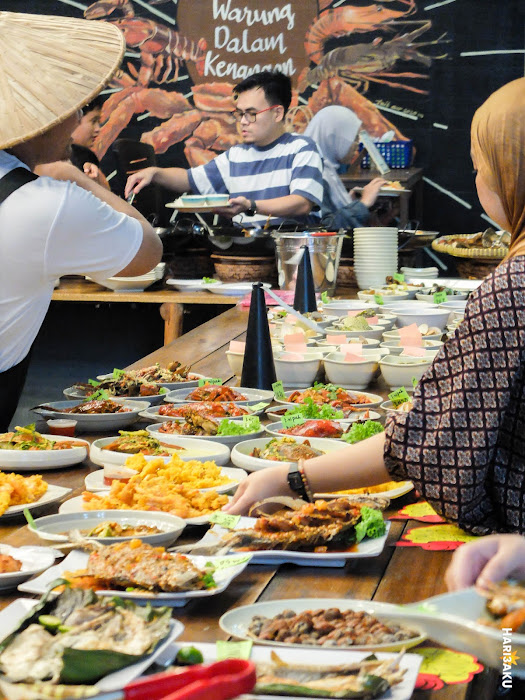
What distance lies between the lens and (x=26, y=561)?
1.41 metres

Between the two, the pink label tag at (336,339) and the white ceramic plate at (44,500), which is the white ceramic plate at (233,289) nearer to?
the pink label tag at (336,339)

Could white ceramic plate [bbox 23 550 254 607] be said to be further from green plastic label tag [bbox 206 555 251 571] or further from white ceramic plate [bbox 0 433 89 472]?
white ceramic plate [bbox 0 433 89 472]

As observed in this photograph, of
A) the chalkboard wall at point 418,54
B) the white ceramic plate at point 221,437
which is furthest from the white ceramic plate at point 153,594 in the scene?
the chalkboard wall at point 418,54

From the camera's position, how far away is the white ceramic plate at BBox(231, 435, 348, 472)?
191 cm

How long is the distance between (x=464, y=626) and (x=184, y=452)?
46.4 inches

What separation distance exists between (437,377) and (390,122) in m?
7.09

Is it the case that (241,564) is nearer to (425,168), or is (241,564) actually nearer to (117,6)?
(425,168)

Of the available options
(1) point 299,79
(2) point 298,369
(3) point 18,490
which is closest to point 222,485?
(3) point 18,490

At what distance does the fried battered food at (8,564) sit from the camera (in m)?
1.35

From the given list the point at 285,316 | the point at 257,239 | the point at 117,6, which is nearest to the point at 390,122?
the point at 117,6

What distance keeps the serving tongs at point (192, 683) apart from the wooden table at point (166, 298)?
4090 mm

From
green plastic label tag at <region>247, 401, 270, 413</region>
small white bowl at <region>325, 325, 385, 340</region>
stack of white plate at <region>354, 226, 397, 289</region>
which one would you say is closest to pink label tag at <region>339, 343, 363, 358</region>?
small white bowl at <region>325, 325, 385, 340</region>

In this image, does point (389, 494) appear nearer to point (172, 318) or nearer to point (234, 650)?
point (234, 650)

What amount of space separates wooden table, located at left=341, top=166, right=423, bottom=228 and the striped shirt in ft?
3.08
